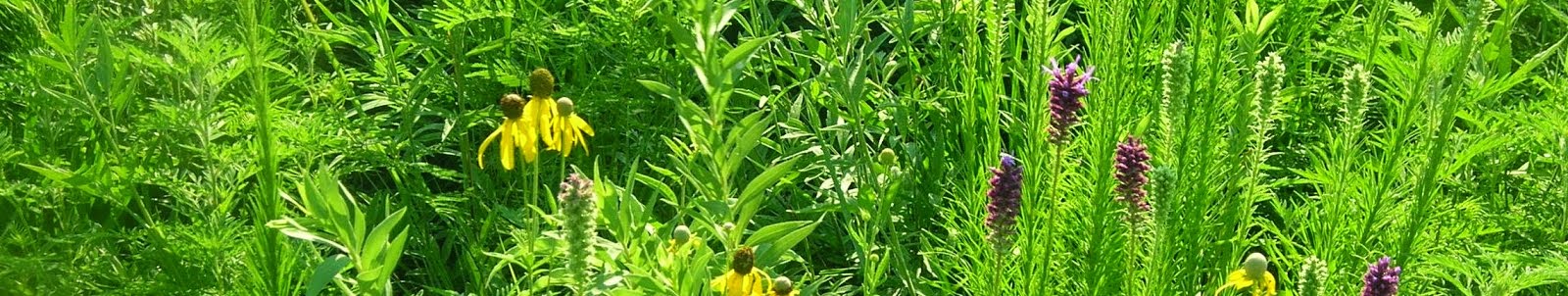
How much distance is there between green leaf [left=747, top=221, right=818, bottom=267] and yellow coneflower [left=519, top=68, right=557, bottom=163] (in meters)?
0.31

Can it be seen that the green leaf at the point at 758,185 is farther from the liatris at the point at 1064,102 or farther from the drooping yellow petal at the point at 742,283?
the liatris at the point at 1064,102

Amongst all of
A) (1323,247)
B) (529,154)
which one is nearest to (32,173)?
(529,154)

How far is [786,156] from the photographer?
5.89ft

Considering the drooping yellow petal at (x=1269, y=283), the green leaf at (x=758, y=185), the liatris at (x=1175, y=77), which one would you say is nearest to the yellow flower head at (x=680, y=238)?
the green leaf at (x=758, y=185)

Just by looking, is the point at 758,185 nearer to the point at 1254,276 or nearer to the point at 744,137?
the point at 744,137

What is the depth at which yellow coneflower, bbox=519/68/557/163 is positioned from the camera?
1.51m

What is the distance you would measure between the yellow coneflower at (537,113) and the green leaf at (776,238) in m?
0.31

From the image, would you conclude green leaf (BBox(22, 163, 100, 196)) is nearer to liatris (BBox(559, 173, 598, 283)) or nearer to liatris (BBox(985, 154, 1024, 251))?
liatris (BBox(559, 173, 598, 283))

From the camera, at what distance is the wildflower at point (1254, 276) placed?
136cm

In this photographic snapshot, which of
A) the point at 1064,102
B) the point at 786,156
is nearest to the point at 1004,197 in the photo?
the point at 1064,102

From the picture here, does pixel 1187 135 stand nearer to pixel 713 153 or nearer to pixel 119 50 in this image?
pixel 713 153

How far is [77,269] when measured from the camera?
1.65m

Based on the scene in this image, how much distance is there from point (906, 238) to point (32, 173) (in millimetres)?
984

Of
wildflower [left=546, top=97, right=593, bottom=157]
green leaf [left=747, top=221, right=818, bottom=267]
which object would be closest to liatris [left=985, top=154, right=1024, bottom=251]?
green leaf [left=747, top=221, right=818, bottom=267]
